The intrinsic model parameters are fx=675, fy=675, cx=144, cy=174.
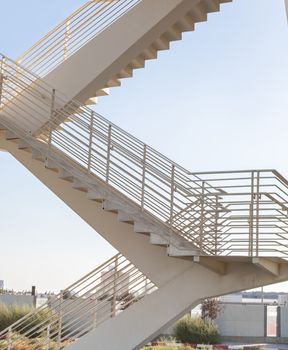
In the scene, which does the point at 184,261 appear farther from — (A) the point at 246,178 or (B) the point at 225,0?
(B) the point at 225,0

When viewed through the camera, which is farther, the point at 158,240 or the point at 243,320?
the point at 243,320

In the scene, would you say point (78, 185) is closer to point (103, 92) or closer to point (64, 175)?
point (64, 175)

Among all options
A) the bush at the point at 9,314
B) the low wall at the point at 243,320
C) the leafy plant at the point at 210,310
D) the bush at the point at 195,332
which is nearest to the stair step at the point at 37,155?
the bush at the point at 9,314

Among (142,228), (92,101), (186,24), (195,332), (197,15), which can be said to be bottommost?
(195,332)

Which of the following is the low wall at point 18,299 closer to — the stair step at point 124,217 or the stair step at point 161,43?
the stair step at point 161,43

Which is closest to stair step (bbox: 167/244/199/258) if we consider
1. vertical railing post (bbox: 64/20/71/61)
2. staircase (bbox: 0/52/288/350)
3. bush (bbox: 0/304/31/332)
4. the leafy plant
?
staircase (bbox: 0/52/288/350)

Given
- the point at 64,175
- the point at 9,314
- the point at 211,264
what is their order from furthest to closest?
the point at 9,314 < the point at 64,175 < the point at 211,264

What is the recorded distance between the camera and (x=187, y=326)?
23984 mm

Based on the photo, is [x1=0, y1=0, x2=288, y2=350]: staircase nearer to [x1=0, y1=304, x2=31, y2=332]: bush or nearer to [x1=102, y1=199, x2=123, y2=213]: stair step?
[x1=102, y1=199, x2=123, y2=213]: stair step

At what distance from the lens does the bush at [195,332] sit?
23703mm

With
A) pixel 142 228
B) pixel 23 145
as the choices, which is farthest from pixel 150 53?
pixel 142 228

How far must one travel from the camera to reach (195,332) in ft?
78.1

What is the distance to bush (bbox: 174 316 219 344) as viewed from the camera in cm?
2370

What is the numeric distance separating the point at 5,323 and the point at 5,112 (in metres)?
11.0
